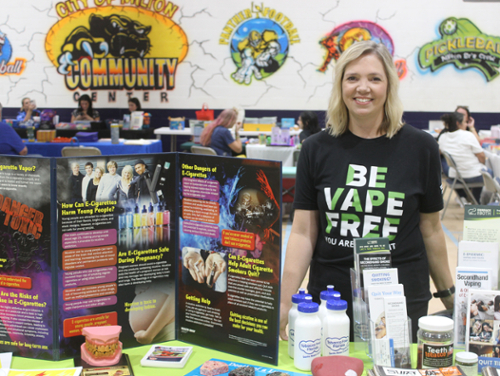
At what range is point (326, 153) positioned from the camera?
1562 millimetres

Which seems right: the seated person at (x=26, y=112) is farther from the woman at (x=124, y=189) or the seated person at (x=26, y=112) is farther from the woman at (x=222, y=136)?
the woman at (x=124, y=189)

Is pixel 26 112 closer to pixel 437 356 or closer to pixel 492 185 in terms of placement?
pixel 492 185

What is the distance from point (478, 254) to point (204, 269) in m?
0.72

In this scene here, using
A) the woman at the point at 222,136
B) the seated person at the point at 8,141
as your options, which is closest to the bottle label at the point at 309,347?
the seated person at the point at 8,141

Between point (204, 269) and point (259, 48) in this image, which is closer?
point (204, 269)

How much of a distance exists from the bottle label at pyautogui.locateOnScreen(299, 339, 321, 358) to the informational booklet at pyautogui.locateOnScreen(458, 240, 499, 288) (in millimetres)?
440

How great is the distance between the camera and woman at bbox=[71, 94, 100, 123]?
916 cm

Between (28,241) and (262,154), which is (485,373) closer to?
(28,241)

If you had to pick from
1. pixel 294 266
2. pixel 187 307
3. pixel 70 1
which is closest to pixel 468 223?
pixel 294 266

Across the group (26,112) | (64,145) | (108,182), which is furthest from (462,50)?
(108,182)

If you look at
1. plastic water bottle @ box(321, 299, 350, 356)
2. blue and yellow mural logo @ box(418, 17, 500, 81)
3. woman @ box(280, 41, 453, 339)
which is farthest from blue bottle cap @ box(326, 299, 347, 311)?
blue and yellow mural logo @ box(418, 17, 500, 81)

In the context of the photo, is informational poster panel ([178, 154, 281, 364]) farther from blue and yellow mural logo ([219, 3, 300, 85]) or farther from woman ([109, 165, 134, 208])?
blue and yellow mural logo ([219, 3, 300, 85])

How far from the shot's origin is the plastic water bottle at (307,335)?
1.24 m

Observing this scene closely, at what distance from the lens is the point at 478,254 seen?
Answer: 4.39 ft
